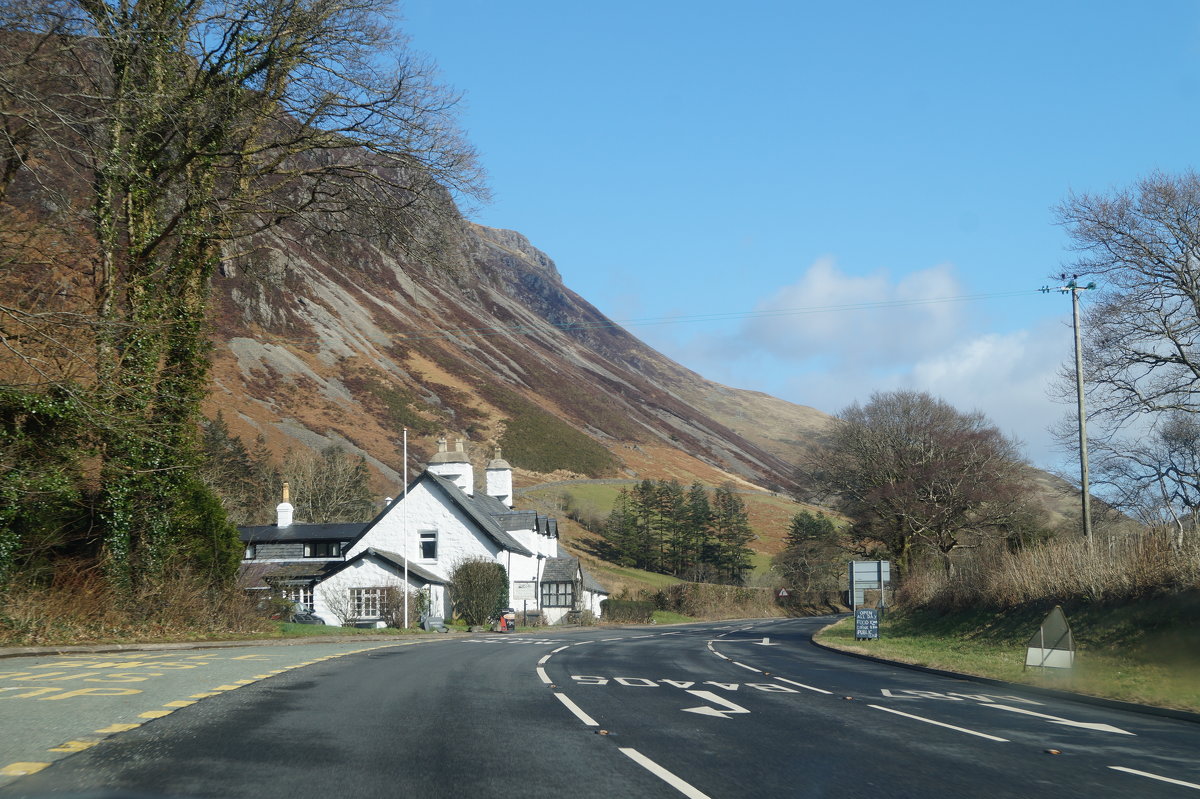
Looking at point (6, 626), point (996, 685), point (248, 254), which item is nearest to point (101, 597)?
point (6, 626)

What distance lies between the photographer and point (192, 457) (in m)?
22.7

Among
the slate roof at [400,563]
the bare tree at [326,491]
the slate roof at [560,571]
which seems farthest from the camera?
the bare tree at [326,491]

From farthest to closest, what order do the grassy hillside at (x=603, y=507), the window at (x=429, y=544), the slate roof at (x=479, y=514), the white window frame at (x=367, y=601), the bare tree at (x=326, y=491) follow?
the grassy hillside at (x=603, y=507), the bare tree at (x=326, y=491), the window at (x=429, y=544), the slate roof at (x=479, y=514), the white window frame at (x=367, y=601)

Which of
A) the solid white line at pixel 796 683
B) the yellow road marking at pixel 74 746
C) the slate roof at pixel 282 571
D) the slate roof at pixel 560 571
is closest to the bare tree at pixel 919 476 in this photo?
the slate roof at pixel 560 571

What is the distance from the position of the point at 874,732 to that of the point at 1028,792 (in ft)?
9.72

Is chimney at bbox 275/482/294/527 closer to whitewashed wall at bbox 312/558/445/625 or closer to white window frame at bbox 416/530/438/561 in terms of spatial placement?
white window frame at bbox 416/530/438/561

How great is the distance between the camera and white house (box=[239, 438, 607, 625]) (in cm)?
5306

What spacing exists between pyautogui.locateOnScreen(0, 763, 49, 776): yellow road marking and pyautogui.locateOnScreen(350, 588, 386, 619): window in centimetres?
4169

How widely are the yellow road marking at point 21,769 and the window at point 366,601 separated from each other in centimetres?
4169

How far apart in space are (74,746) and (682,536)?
108m

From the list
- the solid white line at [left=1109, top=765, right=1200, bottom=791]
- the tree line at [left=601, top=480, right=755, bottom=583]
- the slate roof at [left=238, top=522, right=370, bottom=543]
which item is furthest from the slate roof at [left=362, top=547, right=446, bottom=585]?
the tree line at [left=601, top=480, right=755, bottom=583]

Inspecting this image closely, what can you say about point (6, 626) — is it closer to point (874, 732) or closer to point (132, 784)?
point (132, 784)

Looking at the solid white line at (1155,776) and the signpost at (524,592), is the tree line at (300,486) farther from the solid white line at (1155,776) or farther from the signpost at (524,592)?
the solid white line at (1155,776)

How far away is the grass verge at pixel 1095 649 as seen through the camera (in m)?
15.3
